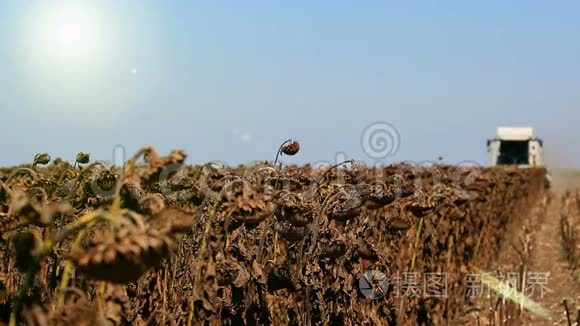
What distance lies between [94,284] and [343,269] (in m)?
1.17

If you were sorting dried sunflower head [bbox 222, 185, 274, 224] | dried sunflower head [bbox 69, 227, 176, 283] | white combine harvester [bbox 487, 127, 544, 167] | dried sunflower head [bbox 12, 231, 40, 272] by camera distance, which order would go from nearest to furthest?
dried sunflower head [bbox 69, 227, 176, 283]
dried sunflower head [bbox 12, 231, 40, 272]
dried sunflower head [bbox 222, 185, 274, 224]
white combine harvester [bbox 487, 127, 544, 167]

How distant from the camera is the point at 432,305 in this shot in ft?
21.0

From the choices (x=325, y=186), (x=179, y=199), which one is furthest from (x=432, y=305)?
(x=179, y=199)

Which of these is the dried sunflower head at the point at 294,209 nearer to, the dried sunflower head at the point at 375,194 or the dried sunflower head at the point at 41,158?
the dried sunflower head at the point at 375,194

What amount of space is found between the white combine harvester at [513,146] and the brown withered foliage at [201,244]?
27.8m

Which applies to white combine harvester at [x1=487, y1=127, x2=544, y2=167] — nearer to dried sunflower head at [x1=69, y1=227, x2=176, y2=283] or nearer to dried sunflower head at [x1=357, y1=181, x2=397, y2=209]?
dried sunflower head at [x1=357, y1=181, x2=397, y2=209]

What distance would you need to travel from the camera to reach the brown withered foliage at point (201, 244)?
1.45 m

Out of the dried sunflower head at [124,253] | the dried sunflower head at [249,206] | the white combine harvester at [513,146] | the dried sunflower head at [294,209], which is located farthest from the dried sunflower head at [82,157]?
the white combine harvester at [513,146]

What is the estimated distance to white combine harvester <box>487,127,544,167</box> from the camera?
32859 millimetres

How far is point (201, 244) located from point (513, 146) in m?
32.6

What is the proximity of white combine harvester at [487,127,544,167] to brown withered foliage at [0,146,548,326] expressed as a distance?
27760mm

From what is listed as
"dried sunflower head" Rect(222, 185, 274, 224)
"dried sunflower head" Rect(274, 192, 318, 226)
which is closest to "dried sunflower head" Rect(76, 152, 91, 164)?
"dried sunflower head" Rect(274, 192, 318, 226)

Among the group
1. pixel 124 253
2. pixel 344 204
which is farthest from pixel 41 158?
pixel 124 253

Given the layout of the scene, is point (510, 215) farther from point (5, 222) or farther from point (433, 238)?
point (5, 222)
